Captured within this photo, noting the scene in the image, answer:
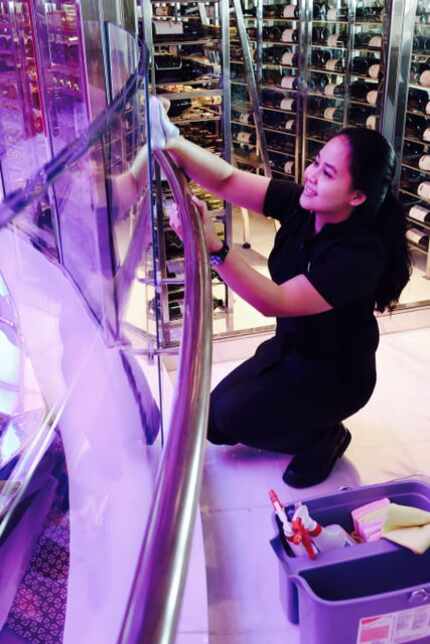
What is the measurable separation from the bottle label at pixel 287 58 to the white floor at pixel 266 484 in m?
1.68

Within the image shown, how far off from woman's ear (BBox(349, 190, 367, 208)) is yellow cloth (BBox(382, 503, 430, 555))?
0.78 m

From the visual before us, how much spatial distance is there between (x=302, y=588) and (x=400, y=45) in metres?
2.54

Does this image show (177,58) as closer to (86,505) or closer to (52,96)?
(52,96)

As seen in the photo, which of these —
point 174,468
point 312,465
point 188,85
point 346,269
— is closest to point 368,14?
point 188,85

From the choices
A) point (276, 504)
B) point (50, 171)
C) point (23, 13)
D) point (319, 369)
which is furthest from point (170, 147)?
point (50, 171)

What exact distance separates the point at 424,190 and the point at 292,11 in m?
1.19

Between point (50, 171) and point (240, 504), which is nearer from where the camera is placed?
point (50, 171)

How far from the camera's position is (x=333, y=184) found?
1.82 meters

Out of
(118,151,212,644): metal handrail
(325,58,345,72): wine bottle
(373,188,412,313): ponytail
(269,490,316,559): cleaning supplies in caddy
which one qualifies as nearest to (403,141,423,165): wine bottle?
(325,58,345,72): wine bottle

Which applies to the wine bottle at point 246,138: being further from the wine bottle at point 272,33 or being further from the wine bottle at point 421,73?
the wine bottle at point 421,73

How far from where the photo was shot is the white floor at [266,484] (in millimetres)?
1718

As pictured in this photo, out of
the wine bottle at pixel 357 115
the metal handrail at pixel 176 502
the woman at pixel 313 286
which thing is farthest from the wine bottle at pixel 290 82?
the metal handrail at pixel 176 502

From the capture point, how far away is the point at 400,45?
315 centimetres

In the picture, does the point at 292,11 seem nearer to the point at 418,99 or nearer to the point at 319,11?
the point at 319,11
